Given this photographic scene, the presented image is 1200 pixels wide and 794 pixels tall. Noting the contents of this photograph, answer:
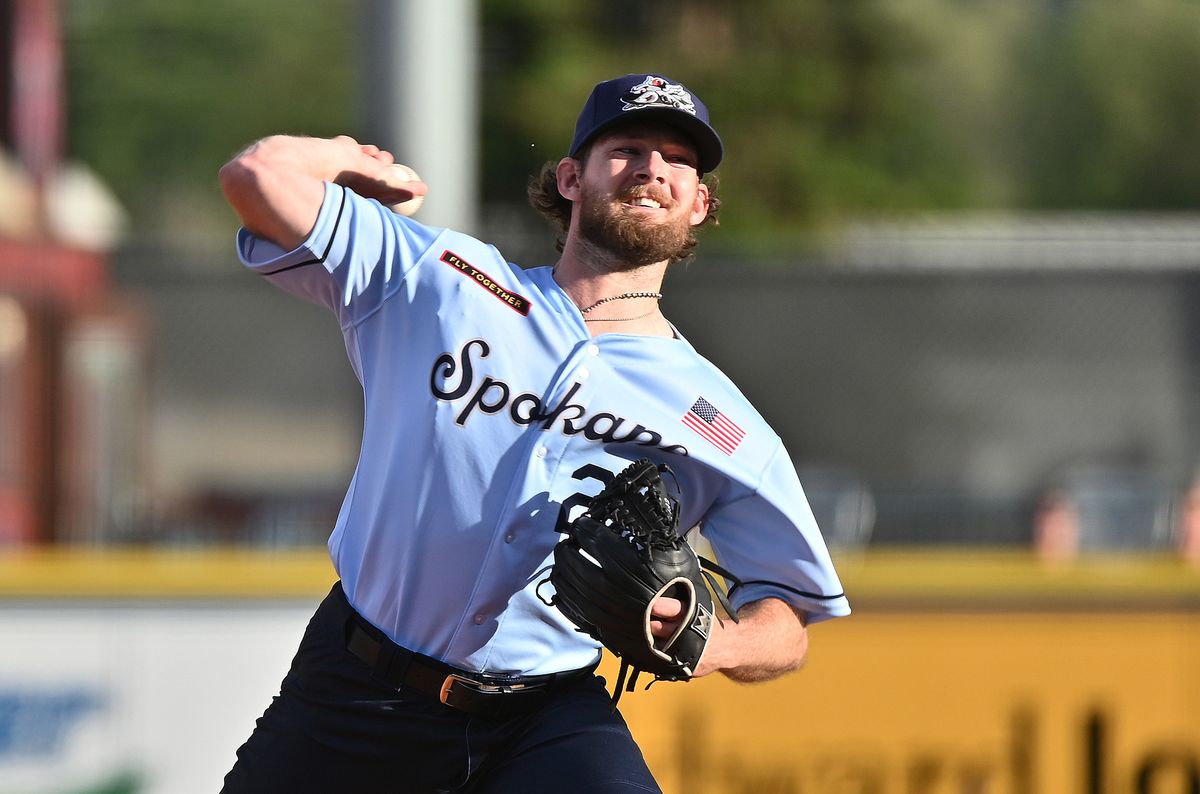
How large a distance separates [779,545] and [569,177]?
2.97ft

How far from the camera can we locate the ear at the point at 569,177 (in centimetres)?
353

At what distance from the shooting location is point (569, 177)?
3553 millimetres

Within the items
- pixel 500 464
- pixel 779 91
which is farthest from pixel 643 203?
pixel 779 91

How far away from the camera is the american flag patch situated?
3.43 meters

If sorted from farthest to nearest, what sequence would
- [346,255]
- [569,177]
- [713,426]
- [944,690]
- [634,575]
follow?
[944,690] < [569,177] < [713,426] < [346,255] < [634,575]

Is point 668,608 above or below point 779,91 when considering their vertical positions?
below

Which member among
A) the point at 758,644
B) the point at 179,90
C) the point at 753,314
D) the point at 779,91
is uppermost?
the point at 179,90

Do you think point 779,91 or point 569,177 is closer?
point 569,177

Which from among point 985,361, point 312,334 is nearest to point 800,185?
point 985,361

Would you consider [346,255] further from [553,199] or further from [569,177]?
[553,199]

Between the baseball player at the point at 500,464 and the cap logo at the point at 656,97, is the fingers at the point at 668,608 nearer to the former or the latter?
the baseball player at the point at 500,464

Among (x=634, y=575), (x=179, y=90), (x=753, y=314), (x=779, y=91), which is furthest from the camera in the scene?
(x=179, y=90)

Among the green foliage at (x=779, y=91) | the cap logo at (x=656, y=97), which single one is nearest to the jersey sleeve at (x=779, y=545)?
the cap logo at (x=656, y=97)

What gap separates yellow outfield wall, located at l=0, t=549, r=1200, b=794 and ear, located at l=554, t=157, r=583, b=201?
2.98m
